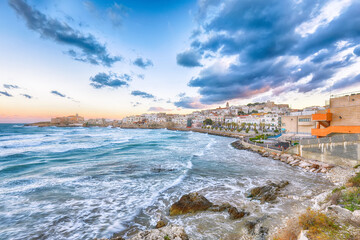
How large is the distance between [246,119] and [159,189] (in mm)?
75485

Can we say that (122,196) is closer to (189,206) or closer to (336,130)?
(189,206)

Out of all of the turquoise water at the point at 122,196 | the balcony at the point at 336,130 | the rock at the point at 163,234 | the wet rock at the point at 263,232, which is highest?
the balcony at the point at 336,130

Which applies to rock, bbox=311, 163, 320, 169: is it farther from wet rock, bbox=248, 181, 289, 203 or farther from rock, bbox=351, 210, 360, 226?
rock, bbox=351, 210, 360, 226

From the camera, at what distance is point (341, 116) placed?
61.0 ft

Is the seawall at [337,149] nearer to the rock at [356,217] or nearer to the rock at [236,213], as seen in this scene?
the rock at [356,217]

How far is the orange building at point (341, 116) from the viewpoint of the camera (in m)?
17.1

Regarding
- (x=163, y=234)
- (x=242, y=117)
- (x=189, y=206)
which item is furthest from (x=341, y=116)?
(x=242, y=117)

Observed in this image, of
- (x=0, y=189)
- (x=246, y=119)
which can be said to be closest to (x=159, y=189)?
(x=0, y=189)

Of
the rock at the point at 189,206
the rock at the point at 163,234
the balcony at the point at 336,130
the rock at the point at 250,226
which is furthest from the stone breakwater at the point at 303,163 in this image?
the rock at the point at 163,234

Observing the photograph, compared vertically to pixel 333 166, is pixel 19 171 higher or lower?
lower

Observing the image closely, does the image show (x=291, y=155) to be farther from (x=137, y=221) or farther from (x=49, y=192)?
(x=49, y=192)

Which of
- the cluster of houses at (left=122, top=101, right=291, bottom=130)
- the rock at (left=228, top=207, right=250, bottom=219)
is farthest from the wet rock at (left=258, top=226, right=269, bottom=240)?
the cluster of houses at (left=122, top=101, right=291, bottom=130)

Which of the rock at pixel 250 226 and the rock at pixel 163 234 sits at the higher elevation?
the rock at pixel 163 234

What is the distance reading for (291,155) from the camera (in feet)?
62.7
